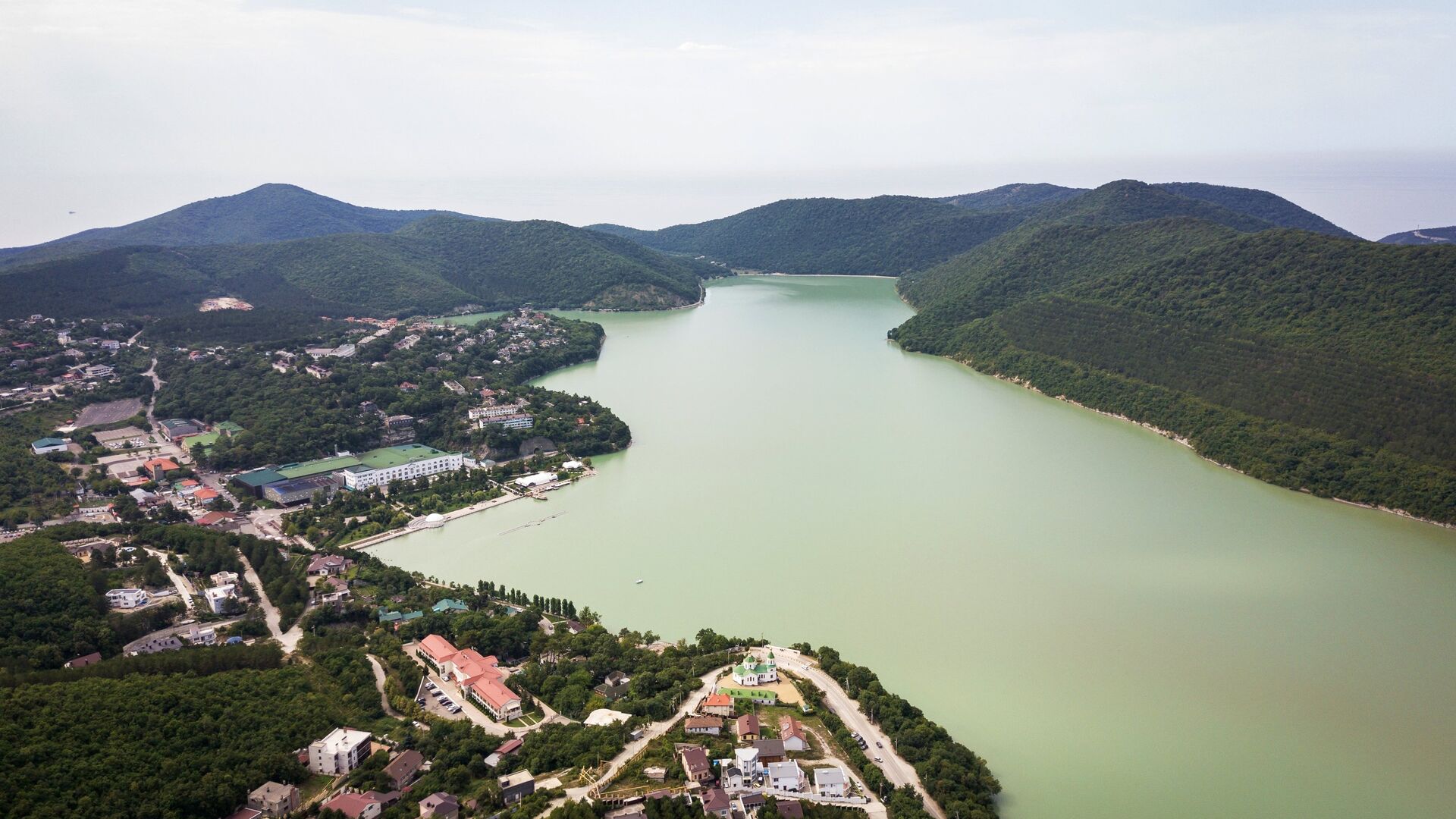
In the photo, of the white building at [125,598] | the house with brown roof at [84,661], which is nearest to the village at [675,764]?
the house with brown roof at [84,661]

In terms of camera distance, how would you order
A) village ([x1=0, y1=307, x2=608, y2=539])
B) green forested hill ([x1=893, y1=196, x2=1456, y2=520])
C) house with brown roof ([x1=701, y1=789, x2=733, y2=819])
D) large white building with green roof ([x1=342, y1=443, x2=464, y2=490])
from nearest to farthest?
house with brown roof ([x1=701, y1=789, x2=733, y2=819]) < village ([x1=0, y1=307, x2=608, y2=539]) < green forested hill ([x1=893, y1=196, x2=1456, y2=520]) < large white building with green roof ([x1=342, y1=443, x2=464, y2=490])

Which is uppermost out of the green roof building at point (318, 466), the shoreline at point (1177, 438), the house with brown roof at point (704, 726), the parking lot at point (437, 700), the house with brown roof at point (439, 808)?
the shoreline at point (1177, 438)

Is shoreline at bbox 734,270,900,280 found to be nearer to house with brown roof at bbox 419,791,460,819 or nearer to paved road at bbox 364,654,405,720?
paved road at bbox 364,654,405,720

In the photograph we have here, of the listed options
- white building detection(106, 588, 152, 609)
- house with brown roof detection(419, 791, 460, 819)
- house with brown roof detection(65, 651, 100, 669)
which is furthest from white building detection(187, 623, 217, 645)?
house with brown roof detection(419, 791, 460, 819)

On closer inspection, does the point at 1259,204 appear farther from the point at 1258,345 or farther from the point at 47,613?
the point at 47,613

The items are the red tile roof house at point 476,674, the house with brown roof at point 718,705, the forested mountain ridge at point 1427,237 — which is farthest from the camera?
the forested mountain ridge at point 1427,237

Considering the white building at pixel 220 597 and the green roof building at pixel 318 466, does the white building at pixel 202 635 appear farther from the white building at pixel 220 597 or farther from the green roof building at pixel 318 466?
the green roof building at pixel 318 466

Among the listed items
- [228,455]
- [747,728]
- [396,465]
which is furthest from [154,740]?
[228,455]
